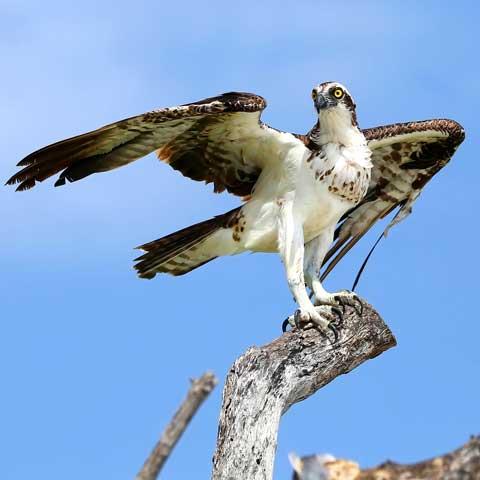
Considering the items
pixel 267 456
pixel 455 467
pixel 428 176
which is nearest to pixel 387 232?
pixel 428 176

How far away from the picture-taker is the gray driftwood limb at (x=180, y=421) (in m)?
4.45

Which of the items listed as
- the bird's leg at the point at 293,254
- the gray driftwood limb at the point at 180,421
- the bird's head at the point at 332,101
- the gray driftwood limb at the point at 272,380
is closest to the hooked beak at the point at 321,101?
the bird's head at the point at 332,101

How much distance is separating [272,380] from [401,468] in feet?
12.1

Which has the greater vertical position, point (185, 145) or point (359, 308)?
point (185, 145)

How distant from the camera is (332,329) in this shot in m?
10.2

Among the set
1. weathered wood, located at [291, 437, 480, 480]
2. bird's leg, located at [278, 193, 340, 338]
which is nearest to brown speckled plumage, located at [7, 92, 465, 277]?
bird's leg, located at [278, 193, 340, 338]

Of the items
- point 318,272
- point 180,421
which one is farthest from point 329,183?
point 180,421

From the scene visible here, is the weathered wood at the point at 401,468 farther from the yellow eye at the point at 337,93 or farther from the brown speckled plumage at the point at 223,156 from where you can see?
the yellow eye at the point at 337,93

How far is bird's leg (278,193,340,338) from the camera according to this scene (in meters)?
10.6

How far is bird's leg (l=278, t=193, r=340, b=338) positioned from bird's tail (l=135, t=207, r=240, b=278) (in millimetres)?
623

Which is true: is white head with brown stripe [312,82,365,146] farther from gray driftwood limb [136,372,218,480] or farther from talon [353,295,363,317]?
gray driftwood limb [136,372,218,480]

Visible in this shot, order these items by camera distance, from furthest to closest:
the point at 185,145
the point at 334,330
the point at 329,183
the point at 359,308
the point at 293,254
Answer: the point at 185,145 < the point at 329,183 < the point at 293,254 < the point at 359,308 < the point at 334,330

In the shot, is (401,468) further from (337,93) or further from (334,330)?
(337,93)

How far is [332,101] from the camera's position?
11.1 metres
